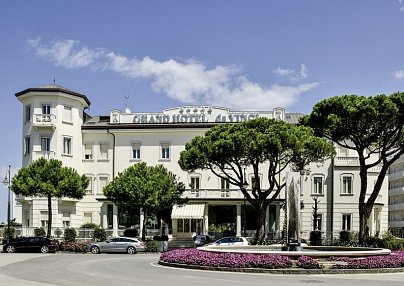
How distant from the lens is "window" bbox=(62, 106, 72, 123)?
203 feet

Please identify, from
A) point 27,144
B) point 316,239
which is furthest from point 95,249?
point 316,239

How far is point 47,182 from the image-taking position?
52.9 metres

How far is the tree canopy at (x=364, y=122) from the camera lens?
4478cm

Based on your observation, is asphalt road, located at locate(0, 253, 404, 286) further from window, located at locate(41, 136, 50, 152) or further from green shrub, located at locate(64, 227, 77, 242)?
window, located at locate(41, 136, 50, 152)

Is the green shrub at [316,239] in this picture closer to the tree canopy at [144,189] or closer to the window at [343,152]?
the window at [343,152]

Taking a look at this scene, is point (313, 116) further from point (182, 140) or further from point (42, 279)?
point (42, 279)

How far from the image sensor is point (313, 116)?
48438 millimetres

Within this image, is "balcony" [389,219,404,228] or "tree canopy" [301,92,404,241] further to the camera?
"balcony" [389,219,404,228]

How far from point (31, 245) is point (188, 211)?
16639 millimetres

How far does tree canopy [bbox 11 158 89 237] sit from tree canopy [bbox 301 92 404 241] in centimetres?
2106

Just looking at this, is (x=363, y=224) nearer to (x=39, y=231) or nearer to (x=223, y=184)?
(x=223, y=184)

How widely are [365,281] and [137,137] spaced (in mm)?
43314

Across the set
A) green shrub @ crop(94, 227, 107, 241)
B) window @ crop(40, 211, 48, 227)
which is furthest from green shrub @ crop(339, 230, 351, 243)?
window @ crop(40, 211, 48, 227)

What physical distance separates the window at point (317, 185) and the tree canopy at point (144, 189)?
1520 centimetres
